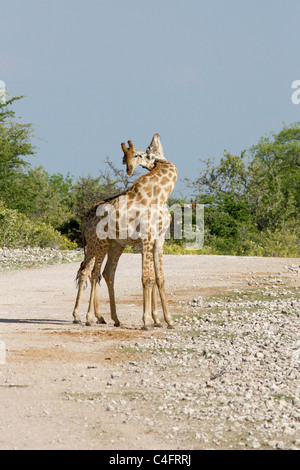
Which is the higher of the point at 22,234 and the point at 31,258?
the point at 22,234

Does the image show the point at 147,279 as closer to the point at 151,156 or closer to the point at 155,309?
the point at 155,309

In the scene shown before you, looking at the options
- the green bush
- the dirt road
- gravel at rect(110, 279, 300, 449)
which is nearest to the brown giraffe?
the dirt road

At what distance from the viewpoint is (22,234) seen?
2745 centimetres

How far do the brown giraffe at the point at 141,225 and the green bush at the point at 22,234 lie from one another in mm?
15781

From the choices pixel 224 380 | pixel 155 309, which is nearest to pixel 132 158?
pixel 155 309

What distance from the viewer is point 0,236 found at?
26594 mm

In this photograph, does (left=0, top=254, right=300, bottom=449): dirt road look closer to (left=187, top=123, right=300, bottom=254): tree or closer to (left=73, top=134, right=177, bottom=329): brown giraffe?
(left=73, top=134, right=177, bottom=329): brown giraffe

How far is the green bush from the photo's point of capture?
26859 millimetres

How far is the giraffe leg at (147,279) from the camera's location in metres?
10.6

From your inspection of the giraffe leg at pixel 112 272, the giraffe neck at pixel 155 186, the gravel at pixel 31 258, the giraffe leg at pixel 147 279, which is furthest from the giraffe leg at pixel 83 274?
the gravel at pixel 31 258

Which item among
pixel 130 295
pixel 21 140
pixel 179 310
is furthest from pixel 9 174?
pixel 179 310

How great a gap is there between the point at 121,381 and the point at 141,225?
3.55 m
